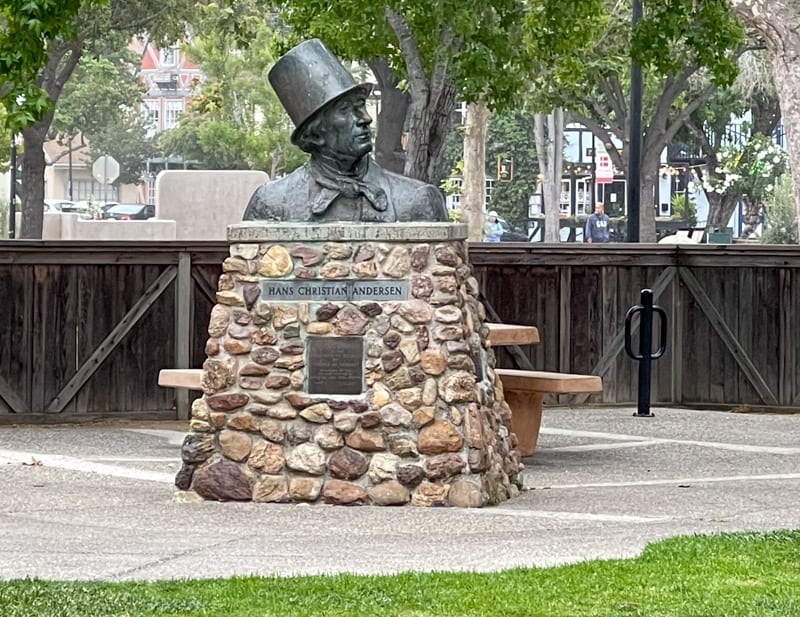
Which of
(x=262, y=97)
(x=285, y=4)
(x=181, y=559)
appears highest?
(x=262, y=97)

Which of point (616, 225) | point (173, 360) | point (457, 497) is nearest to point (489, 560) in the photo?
point (457, 497)

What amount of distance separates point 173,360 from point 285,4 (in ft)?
21.8

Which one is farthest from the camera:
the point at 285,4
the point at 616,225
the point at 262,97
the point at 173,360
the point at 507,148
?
Answer: the point at 507,148

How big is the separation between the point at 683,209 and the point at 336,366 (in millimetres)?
74884

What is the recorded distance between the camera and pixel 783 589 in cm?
721

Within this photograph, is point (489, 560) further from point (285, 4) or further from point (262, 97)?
point (262, 97)

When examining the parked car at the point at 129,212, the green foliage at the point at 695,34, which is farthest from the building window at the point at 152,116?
the green foliage at the point at 695,34

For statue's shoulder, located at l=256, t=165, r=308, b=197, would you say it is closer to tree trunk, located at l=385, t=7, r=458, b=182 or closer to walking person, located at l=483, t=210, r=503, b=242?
tree trunk, located at l=385, t=7, r=458, b=182

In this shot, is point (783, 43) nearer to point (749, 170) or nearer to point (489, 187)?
point (749, 170)

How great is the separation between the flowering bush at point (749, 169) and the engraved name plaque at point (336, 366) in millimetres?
51957

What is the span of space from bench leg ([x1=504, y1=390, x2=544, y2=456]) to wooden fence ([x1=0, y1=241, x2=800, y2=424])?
4011mm

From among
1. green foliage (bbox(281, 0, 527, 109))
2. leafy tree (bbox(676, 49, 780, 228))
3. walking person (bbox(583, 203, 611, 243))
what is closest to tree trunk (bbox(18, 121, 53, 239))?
walking person (bbox(583, 203, 611, 243))

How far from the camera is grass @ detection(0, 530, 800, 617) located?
667cm

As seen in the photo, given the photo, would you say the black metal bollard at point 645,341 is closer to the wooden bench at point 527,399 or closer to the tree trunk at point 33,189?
the wooden bench at point 527,399
